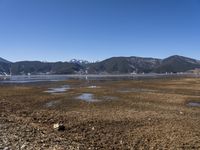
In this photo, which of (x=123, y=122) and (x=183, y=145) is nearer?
(x=183, y=145)

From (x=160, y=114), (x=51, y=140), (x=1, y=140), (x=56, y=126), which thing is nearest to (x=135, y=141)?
(x=51, y=140)

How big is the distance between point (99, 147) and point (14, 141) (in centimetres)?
409

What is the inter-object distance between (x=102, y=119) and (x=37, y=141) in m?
9.26

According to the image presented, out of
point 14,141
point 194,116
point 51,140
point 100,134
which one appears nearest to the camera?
point 14,141

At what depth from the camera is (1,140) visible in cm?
1316

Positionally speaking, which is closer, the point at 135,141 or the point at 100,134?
the point at 135,141

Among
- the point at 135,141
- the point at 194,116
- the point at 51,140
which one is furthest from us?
the point at 194,116

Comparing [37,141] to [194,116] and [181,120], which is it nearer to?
[181,120]

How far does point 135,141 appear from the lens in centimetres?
1515

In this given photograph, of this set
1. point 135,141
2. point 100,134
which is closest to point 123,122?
→ point 100,134

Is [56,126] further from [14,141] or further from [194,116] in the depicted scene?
[194,116]

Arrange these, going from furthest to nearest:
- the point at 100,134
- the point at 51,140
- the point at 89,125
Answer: the point at 89,125 → the point at 100,134 → the point at 51,140

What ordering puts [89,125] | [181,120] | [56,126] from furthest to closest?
[181,120]
[89,125]
[56,126]

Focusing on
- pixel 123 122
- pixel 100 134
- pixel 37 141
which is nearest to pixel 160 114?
pixel 123 122
